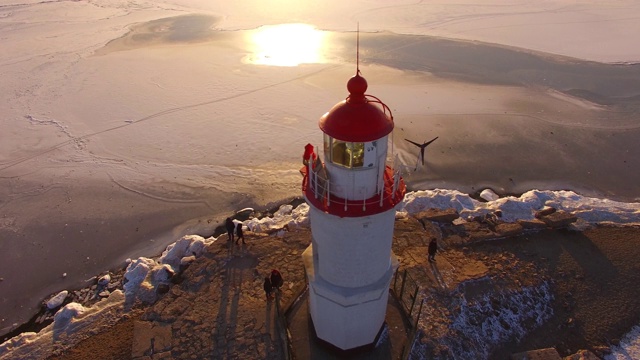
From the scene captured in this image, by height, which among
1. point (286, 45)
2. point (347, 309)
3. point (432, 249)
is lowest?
point (432, 249)

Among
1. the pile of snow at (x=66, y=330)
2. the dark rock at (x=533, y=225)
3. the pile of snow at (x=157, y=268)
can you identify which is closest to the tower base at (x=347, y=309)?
the pile of snow at (x=157, y=268)

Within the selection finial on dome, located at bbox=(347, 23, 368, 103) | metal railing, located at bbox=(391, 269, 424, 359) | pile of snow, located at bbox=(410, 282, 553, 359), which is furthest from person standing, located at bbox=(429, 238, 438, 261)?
finial on dome, located at bbox=(347, 23, 368, 103)

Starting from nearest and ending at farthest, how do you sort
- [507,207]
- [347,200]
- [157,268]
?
1. [347,200]
2. [157,268]
3. [507,207]

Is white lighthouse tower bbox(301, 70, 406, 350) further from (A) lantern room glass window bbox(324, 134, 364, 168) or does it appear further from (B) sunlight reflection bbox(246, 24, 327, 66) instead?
(B) sunlight reflection bbox(246, 24, 327, 66)

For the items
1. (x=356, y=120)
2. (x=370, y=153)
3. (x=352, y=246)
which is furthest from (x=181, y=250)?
(x=356, y=120)

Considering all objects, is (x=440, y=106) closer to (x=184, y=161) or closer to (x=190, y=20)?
(x=184, y=161)

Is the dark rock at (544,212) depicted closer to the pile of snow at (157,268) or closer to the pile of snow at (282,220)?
the pile of snow at (282,220)

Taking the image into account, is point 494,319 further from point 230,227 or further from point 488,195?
point 230,227

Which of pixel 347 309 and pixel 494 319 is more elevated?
pixel 347 309
